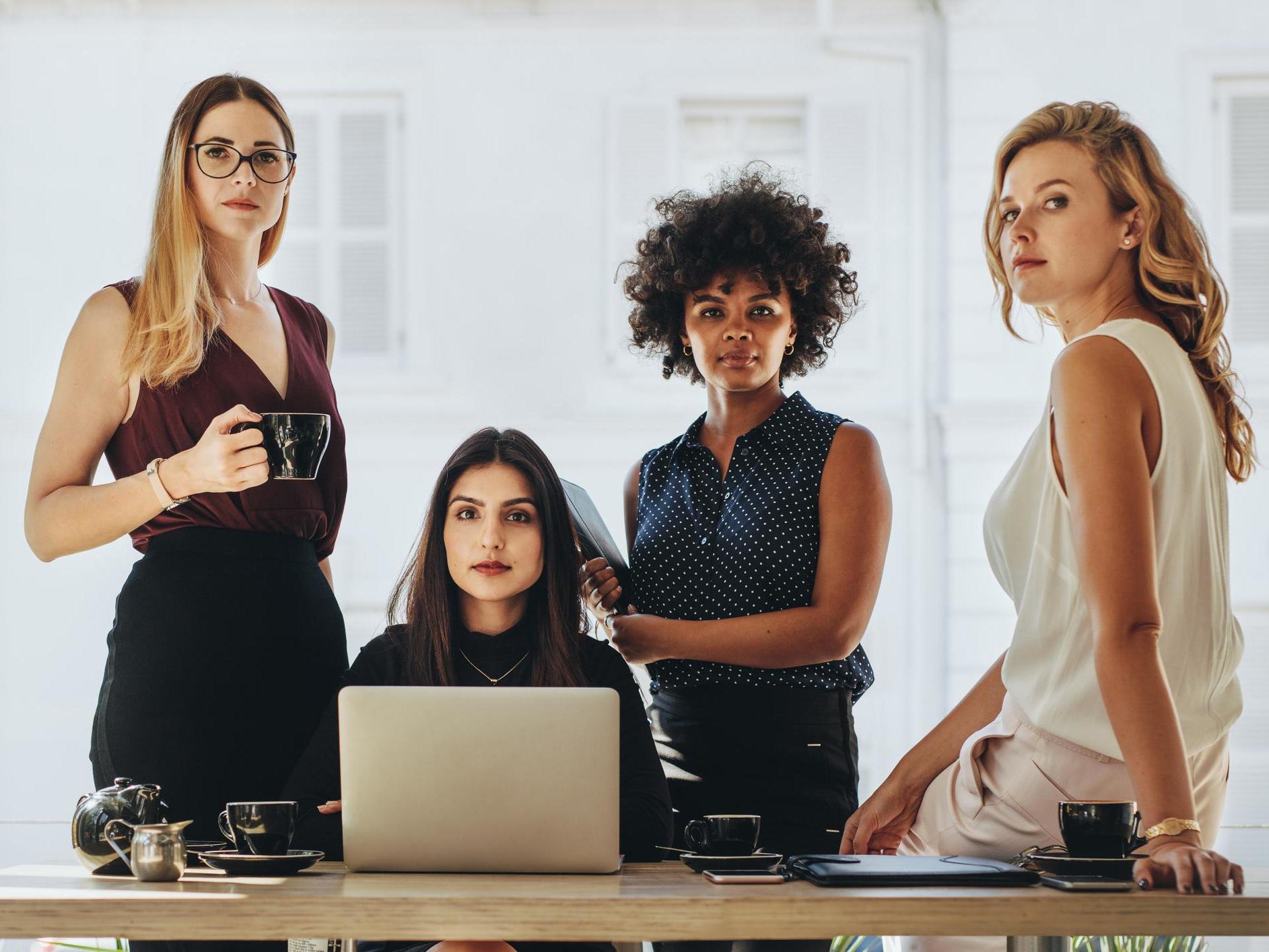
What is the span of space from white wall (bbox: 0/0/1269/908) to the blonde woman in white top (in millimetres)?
3989

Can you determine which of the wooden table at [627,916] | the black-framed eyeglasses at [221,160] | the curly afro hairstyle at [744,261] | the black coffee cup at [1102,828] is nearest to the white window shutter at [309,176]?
the curly afro hairstyle at [744,261]

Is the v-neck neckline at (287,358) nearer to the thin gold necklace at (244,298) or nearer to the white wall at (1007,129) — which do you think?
the thin gold necklace at (244,298)

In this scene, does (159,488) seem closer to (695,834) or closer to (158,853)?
(158,853)

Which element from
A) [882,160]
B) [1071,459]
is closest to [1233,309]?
[882,160]

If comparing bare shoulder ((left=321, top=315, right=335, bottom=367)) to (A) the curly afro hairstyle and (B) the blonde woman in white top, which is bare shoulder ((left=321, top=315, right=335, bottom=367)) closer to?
(A) the curly afro hairstyle

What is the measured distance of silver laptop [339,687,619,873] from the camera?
153 cm

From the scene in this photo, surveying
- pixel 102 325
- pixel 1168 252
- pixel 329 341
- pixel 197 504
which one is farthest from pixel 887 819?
pixel 102 325

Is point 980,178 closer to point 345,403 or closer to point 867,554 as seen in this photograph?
point 345,403

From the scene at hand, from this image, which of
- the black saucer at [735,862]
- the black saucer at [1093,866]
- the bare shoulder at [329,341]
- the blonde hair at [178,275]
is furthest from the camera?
the bare shoulder at [329,341]

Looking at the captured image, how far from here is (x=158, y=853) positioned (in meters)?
1.49

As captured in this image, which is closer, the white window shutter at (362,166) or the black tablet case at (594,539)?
the black tablet case at (594,539)

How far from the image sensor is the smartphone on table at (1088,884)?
53.1 inches

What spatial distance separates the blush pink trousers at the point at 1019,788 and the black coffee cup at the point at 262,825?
2.60 feet

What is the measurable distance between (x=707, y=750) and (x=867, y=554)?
428 mm
